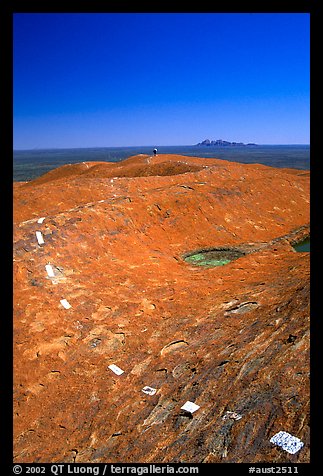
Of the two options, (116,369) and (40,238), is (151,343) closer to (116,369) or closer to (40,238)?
(116,369)

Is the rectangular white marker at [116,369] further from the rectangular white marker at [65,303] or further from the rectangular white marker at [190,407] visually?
the rectangular white marker at [65,303]

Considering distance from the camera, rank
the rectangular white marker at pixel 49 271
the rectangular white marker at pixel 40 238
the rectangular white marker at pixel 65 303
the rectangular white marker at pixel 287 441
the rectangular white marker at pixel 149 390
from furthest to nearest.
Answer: the rectangular white marker at pixel 40 238 → the rectangular white marker at pixel 49 271 → the rectangular white marker at pixel 65 303 → the rectangular white marker at pixel 149 390 → the rectangular white marker at pixel 287 441

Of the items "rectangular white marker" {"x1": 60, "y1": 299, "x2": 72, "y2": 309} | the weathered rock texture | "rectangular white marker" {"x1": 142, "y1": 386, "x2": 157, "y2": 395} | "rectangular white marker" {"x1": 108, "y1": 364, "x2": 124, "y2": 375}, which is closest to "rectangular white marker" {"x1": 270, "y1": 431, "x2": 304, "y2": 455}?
the weathered rock texture

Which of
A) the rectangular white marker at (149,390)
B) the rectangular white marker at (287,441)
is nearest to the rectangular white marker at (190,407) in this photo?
the rectangular white marker at (149,390)

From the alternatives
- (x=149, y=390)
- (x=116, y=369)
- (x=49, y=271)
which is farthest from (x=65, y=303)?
(x=149, y=390)

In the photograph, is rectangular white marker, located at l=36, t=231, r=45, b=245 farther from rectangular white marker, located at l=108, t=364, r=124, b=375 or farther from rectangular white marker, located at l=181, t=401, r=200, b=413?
rectangular white marker, located at l=181, t=401, r=200, b=413
